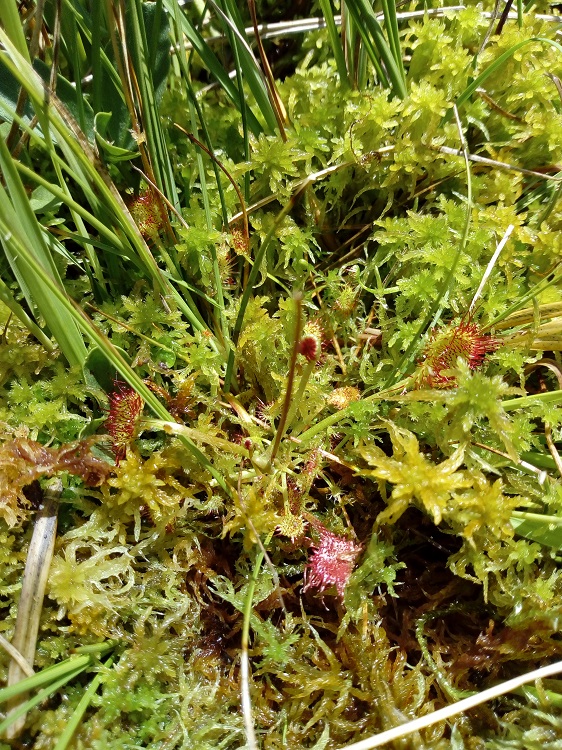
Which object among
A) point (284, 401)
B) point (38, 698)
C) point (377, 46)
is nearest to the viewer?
point (38, 698)

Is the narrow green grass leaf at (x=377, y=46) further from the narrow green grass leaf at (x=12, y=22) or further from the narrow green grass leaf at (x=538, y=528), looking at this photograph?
the narrow green grass leaf at (x=538, y=528)

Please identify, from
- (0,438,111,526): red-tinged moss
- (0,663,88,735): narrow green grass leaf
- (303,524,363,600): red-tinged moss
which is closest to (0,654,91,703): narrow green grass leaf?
(0,663,88,735): narrow green grass leaf

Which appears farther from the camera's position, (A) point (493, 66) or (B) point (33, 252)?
(A) point (493, 66)

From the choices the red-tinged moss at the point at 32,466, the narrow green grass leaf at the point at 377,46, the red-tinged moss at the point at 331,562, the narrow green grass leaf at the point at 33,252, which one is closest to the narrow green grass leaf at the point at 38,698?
the red-tinged moss at the point at 32,466

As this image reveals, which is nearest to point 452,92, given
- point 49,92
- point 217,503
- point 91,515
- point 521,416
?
point 521,416

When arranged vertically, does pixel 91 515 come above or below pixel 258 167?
below

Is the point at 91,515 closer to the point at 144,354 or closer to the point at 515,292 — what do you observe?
the point at 144,354

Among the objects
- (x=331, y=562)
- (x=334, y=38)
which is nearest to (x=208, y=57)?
(x=334, y=38)

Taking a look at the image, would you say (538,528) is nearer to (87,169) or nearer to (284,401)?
(284,401)

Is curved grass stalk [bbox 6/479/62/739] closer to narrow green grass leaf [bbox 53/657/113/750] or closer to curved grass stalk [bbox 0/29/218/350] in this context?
narrow green grass leaf [bbox 53/657/113/750]
